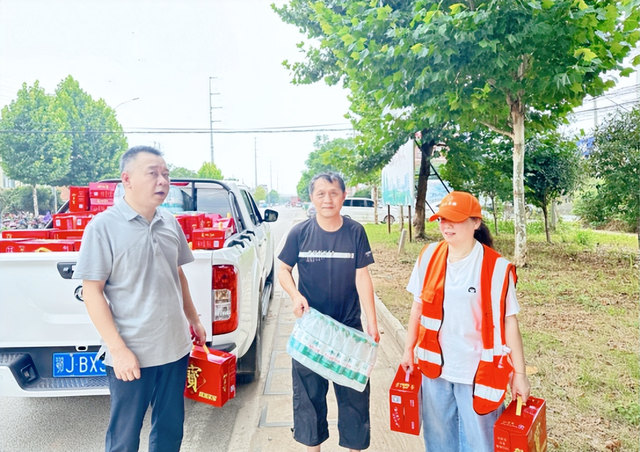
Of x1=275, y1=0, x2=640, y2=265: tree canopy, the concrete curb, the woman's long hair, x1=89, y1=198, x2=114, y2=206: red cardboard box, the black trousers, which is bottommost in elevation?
the concrete curb

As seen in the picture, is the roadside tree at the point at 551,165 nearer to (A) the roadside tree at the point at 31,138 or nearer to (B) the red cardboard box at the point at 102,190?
(B) the red cardboard box at the point at 102,190

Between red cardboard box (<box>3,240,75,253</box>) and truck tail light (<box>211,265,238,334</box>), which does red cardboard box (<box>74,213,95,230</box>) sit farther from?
truck tail light (<box>211,265,238,334</box>)

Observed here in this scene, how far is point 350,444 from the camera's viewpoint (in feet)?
7.53

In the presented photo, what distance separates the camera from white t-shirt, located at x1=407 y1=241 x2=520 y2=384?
1795 mm

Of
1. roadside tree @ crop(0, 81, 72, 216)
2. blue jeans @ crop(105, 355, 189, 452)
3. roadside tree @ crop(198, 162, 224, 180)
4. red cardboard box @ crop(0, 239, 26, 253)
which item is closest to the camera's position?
blue jeans @ crop(105, 355, 189, 452)

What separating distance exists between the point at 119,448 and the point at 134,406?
0.63 feet

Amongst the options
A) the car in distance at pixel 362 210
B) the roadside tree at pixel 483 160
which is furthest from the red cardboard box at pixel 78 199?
the car in distance at pixel 362 210

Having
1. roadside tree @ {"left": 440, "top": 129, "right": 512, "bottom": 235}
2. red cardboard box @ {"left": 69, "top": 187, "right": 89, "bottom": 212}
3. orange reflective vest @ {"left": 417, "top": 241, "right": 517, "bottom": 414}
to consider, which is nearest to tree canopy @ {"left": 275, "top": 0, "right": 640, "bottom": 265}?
orange reflective vest @ {"left": 417, "top": 241, "right": 517, "bottom": 414}

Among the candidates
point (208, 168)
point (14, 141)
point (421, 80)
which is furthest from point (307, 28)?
point (208, 168)

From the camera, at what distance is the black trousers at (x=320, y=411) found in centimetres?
226

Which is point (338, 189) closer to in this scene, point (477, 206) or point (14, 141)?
point (477, 206)

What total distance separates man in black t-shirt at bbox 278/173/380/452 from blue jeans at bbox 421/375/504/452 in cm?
41

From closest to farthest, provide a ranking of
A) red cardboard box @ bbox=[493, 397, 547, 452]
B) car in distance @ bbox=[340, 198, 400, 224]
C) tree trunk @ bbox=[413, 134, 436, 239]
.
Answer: red cardboard box @ bbox=[493, 397, 547, 452] < tree trunk @ bbox=[413, 134, 436, 239] < car in distance @ bbox=[340, 198, 400, 224]

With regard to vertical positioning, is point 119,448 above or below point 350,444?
above
